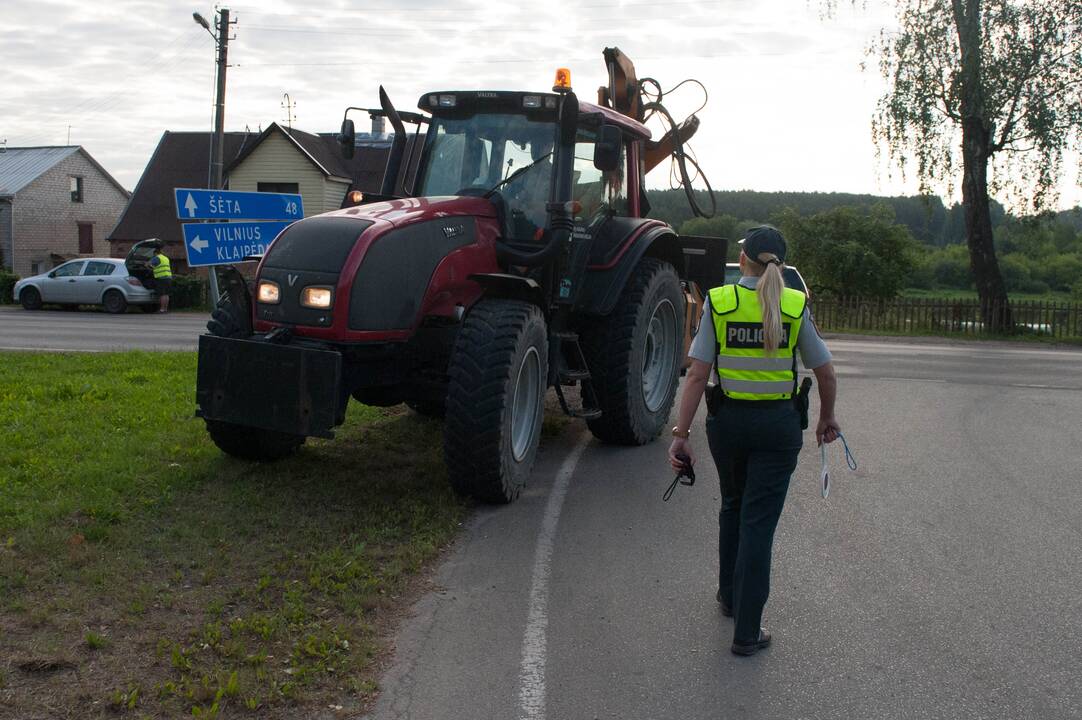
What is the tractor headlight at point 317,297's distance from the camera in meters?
6.81

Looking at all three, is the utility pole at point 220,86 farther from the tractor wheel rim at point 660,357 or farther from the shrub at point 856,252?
the shrub at point 856,252

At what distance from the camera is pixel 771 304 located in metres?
4.85

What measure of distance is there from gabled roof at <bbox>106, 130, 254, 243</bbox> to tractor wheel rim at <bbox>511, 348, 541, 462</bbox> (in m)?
40.5

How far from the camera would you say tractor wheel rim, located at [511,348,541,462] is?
7.67 metres

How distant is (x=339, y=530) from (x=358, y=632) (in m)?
1.61

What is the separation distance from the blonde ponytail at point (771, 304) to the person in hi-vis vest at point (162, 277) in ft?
88.5

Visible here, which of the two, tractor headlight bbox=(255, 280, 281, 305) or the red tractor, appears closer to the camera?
the red tractor

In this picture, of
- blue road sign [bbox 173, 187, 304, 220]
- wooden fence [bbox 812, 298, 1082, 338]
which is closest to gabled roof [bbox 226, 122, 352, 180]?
wooden fence [bbox 812, 298, 1082, 338]

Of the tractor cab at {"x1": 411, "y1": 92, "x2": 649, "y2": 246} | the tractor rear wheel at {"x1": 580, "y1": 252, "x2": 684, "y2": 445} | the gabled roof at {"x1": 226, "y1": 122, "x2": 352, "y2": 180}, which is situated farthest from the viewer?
the gabled roof at {"x1": 226, "y1": 122, "x2": 352, "y2": 180}


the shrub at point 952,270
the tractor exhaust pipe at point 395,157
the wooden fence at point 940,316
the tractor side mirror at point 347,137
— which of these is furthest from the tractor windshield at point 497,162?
the shrub at point 952,270

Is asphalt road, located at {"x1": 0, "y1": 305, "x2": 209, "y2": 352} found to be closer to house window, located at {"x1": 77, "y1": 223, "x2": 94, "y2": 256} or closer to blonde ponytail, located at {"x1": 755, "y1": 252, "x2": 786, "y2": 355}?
blonde ponytail, located at {"x1": 755, "y1": 252, "x2": 786, "y2": 355}

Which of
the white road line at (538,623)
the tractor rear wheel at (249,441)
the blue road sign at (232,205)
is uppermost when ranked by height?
the blue road sign at (232,205)

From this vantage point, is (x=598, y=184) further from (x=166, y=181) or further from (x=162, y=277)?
(x=166, y=181)

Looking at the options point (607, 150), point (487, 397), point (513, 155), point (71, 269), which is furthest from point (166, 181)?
point (487, 397)
